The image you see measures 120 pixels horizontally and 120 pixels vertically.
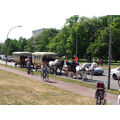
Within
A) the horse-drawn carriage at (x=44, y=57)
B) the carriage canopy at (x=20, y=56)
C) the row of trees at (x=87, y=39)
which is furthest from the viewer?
the row of trees at (x=87, y=39)

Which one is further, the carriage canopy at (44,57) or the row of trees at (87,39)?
the row of trees at (87,39)

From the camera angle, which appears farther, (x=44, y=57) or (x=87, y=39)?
(x=87, y=39)

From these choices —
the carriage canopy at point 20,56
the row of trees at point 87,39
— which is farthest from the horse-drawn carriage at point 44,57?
the row of trees at point 87,39

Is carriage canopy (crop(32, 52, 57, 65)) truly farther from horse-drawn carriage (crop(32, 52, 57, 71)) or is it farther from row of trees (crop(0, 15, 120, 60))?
row of trees (crop(0, 15, 120, 60))

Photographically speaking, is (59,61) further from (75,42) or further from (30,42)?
(30,42)

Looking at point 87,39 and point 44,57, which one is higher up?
point 87,39

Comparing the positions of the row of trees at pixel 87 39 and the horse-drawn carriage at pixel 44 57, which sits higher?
the row of trees at pixel 87 39

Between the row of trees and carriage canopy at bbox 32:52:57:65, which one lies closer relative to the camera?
carriage canopy at bbox 32:52:57:65

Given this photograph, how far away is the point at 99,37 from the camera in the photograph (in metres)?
60.8

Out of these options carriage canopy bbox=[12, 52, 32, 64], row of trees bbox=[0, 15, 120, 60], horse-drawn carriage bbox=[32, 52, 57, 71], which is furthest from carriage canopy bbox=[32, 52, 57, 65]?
row of trees bbox=[0, 15, 120, 60]

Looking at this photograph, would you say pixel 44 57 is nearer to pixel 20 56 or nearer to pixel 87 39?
pixel 20 56

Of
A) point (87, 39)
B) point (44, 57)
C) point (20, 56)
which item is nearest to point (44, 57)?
point (44, 57)

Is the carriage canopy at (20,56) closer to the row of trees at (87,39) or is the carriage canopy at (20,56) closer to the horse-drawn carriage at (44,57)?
the horse-drawn carriage at (44,57)

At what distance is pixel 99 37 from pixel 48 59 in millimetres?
34942
